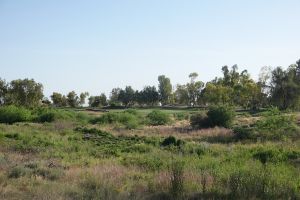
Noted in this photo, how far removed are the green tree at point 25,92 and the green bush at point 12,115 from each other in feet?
59.6

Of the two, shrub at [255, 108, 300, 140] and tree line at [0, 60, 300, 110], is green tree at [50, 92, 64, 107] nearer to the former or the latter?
tree line at [0, 60, 300, 110]

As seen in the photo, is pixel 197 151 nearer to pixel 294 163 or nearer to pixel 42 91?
pixel 294 163

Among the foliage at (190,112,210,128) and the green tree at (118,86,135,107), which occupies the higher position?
the green tree at (118,86,135,107)

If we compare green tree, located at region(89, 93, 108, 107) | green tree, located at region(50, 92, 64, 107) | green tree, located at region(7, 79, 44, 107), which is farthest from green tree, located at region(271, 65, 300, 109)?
green tree, located at region(50, 92, 64, 107)

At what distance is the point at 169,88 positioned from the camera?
12225cm

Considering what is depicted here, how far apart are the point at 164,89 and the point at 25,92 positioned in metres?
55.7

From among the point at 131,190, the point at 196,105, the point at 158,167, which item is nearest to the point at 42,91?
the point at 196,105

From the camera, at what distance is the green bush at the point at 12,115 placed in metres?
51.8

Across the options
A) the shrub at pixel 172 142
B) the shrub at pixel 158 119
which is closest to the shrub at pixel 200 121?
the shrub at pixel 158 119

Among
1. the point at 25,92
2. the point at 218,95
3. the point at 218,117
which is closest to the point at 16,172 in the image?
the point at 218,117

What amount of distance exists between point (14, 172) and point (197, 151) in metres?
10.4

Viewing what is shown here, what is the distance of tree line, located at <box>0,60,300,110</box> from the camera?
73750 mm

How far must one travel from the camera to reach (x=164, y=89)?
12250 cm

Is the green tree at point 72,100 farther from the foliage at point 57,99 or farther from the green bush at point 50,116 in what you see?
the green bush at point 50,116
